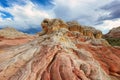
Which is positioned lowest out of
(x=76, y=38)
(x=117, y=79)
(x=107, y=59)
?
(x=117, y=79)

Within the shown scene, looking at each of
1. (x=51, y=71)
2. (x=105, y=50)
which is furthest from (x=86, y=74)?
(x=105, y=50)

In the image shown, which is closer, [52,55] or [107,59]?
[52,55]

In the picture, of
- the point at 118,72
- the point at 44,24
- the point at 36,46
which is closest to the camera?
the point at 36,46

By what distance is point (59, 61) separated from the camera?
64.4 feet

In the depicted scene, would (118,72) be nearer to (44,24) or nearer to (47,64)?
(47,64)

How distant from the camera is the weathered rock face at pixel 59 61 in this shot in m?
18.7

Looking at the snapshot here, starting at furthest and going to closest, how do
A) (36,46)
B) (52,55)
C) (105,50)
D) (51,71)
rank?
(105,50)
(36,46)
(52,55)
(51,71)

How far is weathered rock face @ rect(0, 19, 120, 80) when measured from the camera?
18719 millimetres

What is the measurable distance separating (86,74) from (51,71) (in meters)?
2.59

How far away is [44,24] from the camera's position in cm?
3369

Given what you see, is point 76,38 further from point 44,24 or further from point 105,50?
point 44,24

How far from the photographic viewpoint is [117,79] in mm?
22828

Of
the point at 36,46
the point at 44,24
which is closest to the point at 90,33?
the point at 44,24

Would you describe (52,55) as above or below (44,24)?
below
